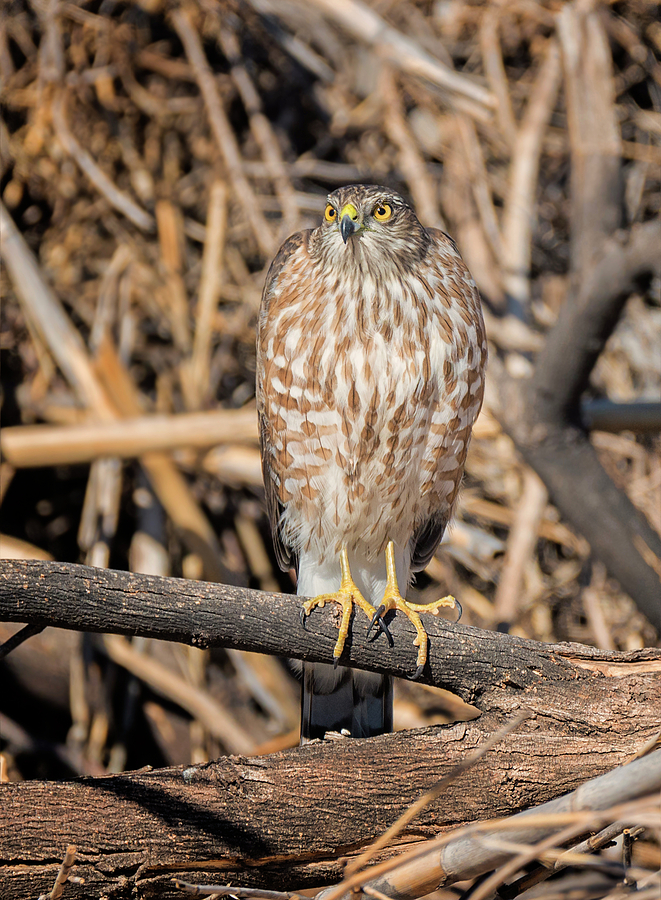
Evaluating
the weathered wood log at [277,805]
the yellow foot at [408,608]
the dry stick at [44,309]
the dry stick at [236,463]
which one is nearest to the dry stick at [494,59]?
the dry stick at [236,463]

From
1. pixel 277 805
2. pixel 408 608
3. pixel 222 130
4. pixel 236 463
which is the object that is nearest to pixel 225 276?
pixel 222 130

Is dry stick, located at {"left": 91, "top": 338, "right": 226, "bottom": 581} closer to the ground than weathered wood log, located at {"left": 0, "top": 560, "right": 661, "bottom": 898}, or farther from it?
farther from it

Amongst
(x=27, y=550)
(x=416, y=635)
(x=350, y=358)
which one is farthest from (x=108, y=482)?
(x=416, y=635)

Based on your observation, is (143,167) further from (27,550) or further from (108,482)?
(27,550)

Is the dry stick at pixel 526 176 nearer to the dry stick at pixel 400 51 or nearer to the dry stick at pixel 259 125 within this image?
the dry stick at pixel 400 51

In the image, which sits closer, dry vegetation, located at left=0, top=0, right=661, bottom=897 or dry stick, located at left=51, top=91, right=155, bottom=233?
dry vegetation, located at left=0, top=0, right=661, bottom=897

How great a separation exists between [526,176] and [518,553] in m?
2.44

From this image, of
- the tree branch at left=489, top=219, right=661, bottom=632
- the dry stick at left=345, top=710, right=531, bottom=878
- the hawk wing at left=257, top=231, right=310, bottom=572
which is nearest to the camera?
the dry stick at left=345, top=710, right=531, bottom=878

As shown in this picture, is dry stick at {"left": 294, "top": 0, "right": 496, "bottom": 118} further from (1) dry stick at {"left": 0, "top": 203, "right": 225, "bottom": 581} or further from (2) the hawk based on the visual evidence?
(1) dry stick at {"left": 0, "top": 203, "right": 225, "bottom": 581}

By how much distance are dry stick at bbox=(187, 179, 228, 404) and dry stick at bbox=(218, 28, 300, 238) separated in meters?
0.35

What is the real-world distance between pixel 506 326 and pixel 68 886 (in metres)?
4.03

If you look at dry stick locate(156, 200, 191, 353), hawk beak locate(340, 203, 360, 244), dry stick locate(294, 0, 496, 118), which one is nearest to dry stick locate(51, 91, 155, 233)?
dry stick locate(156, 200, 191, 353)

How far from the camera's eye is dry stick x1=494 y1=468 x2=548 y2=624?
4.82 meters

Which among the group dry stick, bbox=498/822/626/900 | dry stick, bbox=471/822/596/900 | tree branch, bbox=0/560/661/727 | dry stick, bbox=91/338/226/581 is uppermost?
dry stick, bbox=91/338/226/581
